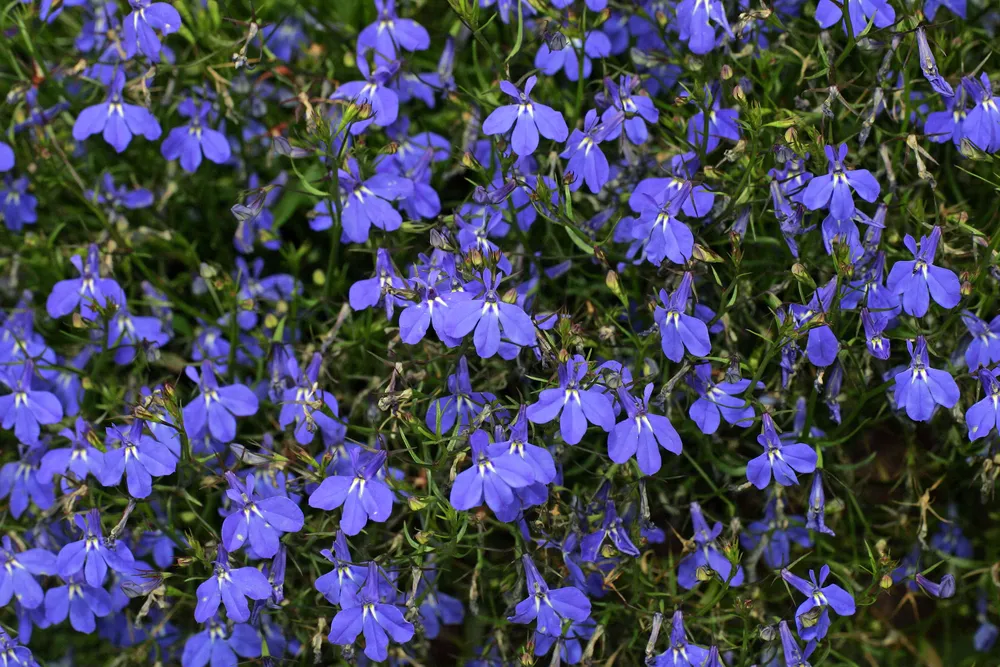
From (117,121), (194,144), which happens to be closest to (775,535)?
(194,144)

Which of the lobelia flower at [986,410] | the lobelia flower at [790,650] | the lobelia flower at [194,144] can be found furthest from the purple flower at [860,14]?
the lobelia flower at [194,144]

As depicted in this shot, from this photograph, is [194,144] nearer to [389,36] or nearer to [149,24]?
[149,24]

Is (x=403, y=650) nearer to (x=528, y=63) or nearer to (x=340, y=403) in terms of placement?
(x=340, y=403)

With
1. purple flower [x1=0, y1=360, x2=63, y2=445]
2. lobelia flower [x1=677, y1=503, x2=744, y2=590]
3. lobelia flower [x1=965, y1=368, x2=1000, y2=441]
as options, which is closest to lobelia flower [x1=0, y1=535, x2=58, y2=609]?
purple flower [x1=0, y1=360, x2=63, y2=445]

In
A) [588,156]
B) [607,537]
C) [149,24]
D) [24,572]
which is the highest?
[149,24]

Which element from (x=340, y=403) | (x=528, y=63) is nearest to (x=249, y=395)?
(x=340, y=403)

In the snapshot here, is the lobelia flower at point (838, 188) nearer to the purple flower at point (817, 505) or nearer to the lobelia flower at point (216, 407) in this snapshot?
the purple flower at point (817, 505)

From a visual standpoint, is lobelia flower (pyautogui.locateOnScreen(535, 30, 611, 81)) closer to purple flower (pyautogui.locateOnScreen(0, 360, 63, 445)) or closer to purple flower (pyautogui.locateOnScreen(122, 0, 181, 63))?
purple flower (pyautogui.locateOnScreen(122, 0, 181, 63))
